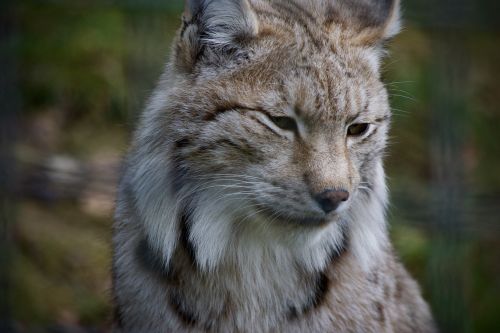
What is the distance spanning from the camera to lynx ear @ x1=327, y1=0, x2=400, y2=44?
3588 millimetres

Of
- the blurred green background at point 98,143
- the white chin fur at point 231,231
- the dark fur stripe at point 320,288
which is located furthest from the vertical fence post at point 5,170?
the dark fur stripe at point 320,288

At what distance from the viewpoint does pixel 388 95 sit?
3623 mm

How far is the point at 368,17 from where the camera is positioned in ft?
12.2

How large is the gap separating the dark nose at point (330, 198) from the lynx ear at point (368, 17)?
0.73 metres

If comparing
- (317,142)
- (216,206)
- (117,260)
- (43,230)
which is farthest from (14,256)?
(317,142)

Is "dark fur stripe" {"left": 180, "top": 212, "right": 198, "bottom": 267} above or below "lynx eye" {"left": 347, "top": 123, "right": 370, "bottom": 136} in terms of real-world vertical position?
below

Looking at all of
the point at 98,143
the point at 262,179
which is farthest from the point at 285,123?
the point at 98,143

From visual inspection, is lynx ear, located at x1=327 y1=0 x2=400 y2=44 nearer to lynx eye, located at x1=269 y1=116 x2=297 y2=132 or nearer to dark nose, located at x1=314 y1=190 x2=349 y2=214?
lynx eye, located at x1=269 y1=116 x2=297 y2=132

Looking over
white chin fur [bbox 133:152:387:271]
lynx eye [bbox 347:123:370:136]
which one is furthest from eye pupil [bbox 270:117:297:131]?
white chin fur [bbox 133:152:387:271]

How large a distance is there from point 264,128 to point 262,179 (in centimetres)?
18

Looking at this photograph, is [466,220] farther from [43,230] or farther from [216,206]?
[43,230]

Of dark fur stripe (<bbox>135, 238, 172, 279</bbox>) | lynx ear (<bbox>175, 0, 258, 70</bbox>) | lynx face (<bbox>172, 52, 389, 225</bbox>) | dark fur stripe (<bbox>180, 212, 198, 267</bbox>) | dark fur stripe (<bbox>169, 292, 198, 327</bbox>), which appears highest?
lynx ear (<bbox>175, 0, 258, 70</bbox>)

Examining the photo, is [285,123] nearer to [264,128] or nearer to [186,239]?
[264,128]

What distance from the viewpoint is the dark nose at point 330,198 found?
309 cm
